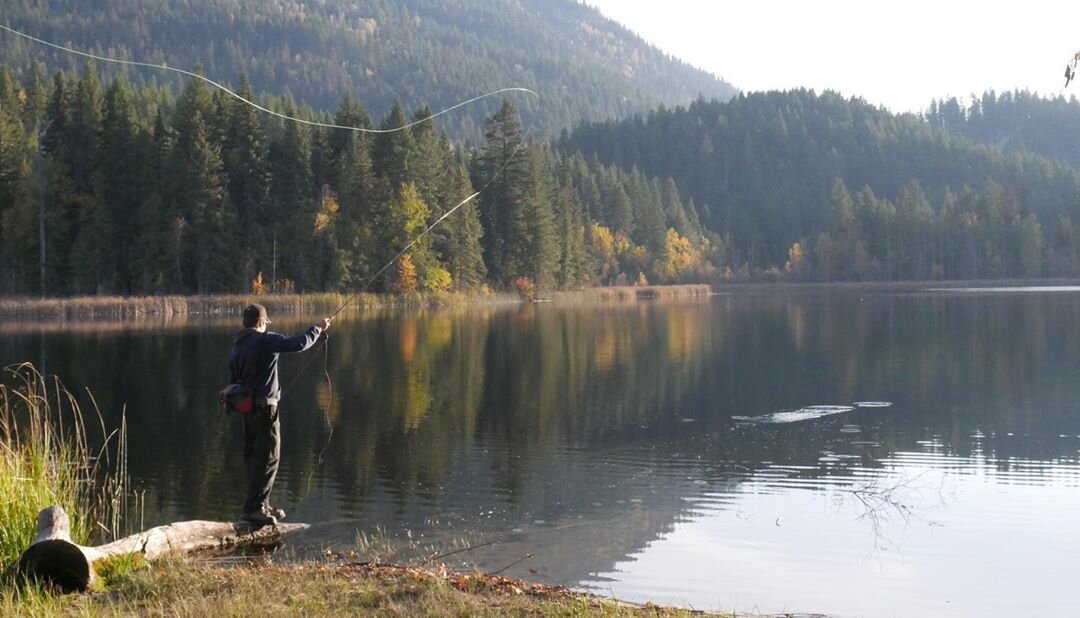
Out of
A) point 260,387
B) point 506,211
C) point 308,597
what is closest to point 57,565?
point 308,597

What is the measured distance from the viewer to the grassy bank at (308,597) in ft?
25.1

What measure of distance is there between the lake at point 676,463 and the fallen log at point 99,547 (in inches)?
26.0

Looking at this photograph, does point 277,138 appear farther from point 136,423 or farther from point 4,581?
point 4,581

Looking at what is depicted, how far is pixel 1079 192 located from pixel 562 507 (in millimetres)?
164615

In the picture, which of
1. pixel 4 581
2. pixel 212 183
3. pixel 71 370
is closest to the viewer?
pixel 4 581

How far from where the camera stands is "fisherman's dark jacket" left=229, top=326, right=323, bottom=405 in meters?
11.5

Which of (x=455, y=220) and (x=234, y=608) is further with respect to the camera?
(x=455, y=220)

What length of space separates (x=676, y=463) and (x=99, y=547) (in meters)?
9.84

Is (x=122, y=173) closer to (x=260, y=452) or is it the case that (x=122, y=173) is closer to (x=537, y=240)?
(x=537, y=240)

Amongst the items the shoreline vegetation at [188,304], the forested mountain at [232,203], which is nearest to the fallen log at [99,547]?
the shoreline vegetation at [188,304]

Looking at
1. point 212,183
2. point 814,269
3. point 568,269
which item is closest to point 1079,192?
point 814,269

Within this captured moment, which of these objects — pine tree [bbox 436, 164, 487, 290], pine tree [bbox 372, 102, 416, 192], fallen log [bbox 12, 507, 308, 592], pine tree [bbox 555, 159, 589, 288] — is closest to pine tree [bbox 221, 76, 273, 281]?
pine tree [bbox 372, 102, 416, 192]

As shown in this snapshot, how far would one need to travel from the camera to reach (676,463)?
55.7 feet

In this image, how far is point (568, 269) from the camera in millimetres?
97125
